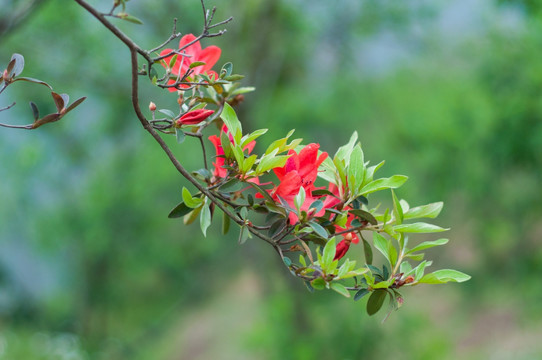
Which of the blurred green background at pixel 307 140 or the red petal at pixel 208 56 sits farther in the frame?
the blurred green background at pixel 307 140

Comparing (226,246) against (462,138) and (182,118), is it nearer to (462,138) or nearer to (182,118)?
(462,138)

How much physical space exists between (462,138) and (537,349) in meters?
2.34

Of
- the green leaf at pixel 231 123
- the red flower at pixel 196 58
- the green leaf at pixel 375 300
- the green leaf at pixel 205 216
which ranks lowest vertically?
the green leaf at pixel 375 300

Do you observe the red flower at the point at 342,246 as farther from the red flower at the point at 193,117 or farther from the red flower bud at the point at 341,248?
the red flower at the point at 193,117

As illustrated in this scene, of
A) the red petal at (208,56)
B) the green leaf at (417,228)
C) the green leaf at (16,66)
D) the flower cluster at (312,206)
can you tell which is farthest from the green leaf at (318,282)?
the green leaf at (16,66)

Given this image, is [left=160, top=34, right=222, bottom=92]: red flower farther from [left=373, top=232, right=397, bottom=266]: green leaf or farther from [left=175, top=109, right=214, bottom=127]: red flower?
[left=373, top=232, right=397, bottom=266]: green leaf

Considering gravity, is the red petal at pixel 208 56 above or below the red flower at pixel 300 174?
above

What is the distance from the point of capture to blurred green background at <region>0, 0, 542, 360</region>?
468cm

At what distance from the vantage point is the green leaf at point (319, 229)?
66 centimetres

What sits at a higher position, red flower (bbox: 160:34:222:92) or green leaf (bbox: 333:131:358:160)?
red flower (bbox: 160:34:222:92)

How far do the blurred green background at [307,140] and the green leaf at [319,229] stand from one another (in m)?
2.88

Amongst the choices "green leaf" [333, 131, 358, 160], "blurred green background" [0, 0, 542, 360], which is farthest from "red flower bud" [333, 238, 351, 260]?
"blurred green background" [0, 0, 542, 360]

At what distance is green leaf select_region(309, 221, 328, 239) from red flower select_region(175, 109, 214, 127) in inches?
6.8

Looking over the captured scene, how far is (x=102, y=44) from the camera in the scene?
196 inches
